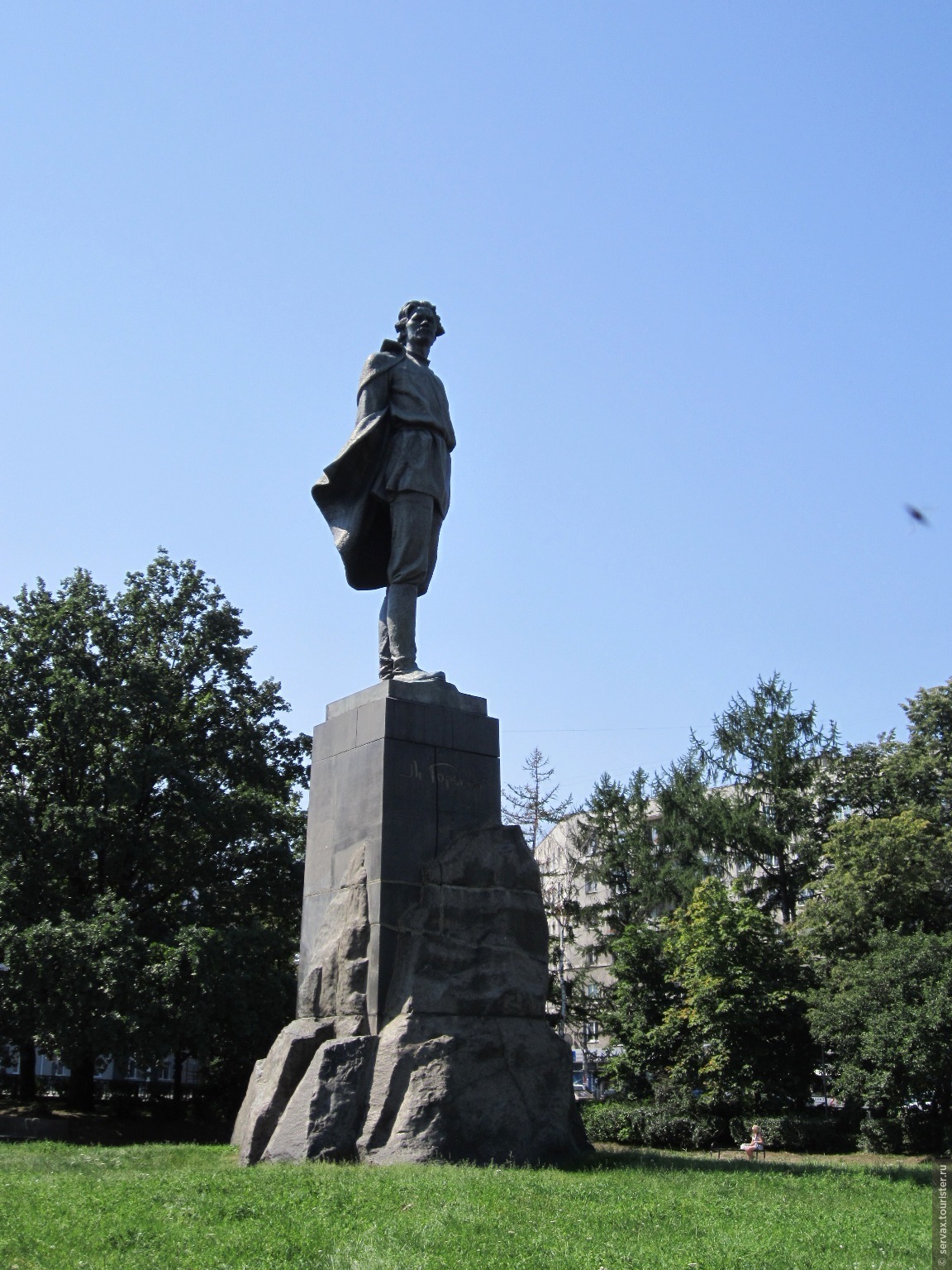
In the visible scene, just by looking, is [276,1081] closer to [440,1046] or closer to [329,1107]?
[329,1107]

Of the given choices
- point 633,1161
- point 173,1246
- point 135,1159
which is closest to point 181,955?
point 135,1159

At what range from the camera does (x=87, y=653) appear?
27.0 metres

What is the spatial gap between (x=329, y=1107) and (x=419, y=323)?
7.43 metres

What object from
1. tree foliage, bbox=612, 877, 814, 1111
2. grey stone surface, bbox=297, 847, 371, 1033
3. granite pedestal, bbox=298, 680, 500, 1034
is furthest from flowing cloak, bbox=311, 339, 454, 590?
tree foliage, bbox=612, 877, 814, 1111

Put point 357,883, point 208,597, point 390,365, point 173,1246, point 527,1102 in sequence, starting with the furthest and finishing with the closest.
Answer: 1. point 208,597
2. point 390,365
3. point 357,883
4. point 527,1102
5. point 173,1246

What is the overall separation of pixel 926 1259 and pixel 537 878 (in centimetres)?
473

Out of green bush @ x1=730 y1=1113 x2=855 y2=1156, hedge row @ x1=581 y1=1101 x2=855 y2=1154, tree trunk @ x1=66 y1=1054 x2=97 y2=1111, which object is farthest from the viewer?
tree trunk @ x1=66 y1=1054 x2=97 y2=1111

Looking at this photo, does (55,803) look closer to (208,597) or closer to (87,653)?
(87,653)

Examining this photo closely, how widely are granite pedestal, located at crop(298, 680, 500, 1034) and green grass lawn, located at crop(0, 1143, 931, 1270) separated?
2.03 metres

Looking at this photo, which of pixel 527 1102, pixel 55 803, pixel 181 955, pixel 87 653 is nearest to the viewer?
pixel 527 1102

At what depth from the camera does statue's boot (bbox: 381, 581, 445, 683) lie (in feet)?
35.9

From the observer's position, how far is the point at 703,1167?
9508mm

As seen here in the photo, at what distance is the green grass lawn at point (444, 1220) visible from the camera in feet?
18.1
